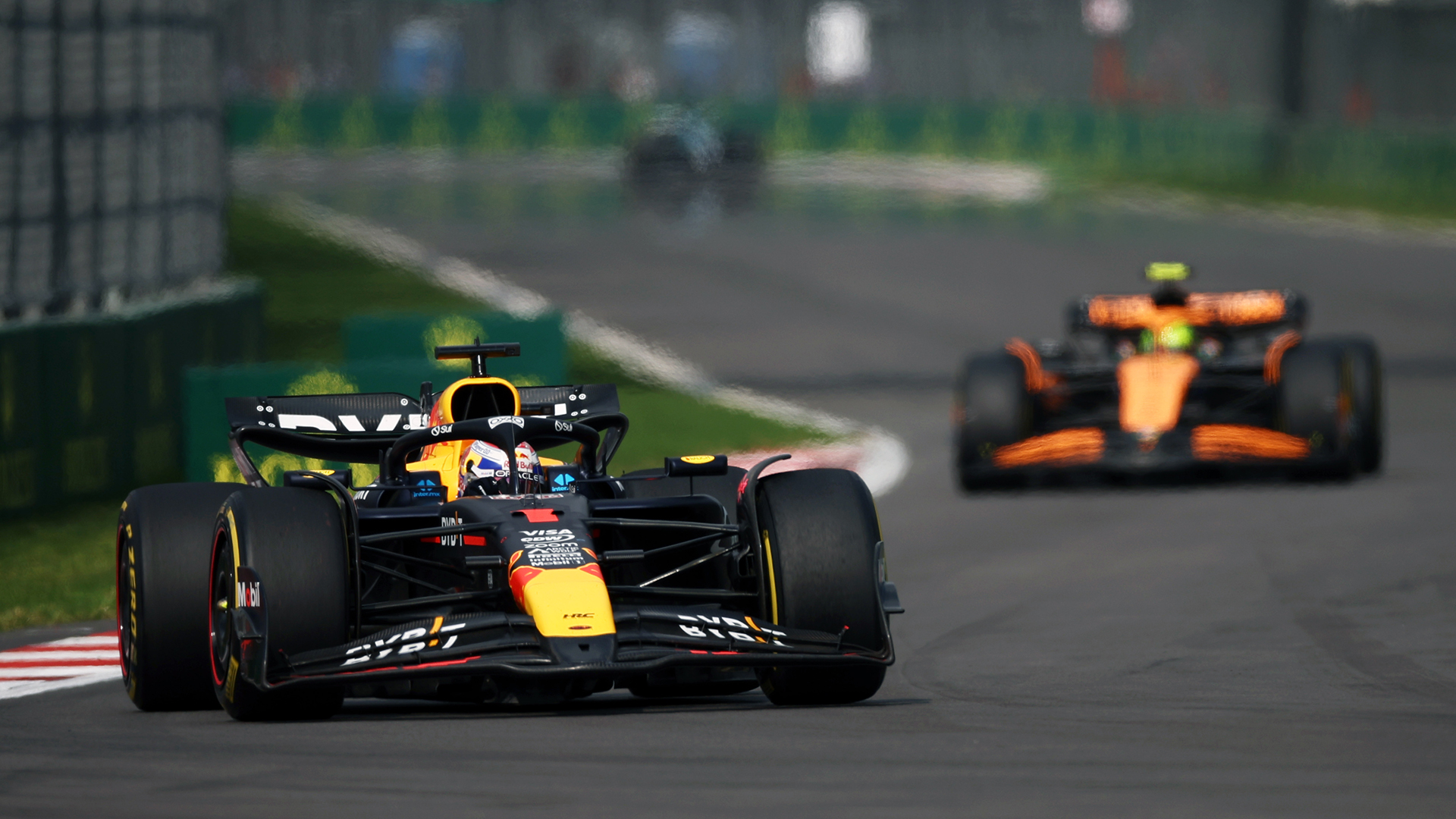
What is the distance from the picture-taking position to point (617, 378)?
25.9 metres

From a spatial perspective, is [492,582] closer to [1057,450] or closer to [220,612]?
[220,612]

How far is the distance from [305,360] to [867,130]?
28.1 meters

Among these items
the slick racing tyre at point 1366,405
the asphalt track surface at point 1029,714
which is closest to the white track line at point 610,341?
the asphalt track surface at point 1029,714

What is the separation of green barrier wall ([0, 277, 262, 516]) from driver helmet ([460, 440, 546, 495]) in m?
6.65

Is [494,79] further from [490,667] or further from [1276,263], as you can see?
[490,667]

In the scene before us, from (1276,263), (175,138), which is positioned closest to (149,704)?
(175,138)

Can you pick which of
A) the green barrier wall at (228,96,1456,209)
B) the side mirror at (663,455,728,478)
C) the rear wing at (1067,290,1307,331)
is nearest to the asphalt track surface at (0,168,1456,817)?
the side mirror at (663,455,728,478)

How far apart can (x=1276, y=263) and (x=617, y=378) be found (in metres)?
13.2

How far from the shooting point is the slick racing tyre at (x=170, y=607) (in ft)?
30.1

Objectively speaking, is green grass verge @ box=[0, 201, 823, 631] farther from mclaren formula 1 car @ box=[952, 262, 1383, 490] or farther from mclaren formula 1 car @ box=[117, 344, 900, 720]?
mclaren formula 1 car @ box=[117, 344, 900, 720]

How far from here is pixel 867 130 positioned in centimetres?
5353

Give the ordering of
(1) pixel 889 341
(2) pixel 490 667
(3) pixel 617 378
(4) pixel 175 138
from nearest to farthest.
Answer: (2) pixel 490 667 < (4) pixel 175 138 < (3) pixel 617 378 < (1) pixel 889 341

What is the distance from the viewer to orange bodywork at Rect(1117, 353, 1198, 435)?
17.0 meters

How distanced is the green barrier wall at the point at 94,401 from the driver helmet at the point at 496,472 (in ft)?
21.8
